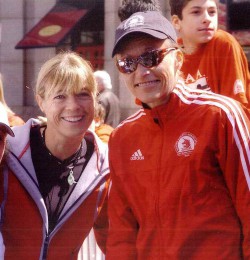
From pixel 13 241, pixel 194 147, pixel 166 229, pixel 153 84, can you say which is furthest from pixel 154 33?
pixel 13 241

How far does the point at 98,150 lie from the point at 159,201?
0.22 meters

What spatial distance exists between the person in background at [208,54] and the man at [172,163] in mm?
142

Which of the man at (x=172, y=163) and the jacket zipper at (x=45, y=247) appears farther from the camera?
the jacket zipper at (x=45, y=247)

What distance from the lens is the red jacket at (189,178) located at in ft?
2.37

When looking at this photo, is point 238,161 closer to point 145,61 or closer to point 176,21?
point 145,61

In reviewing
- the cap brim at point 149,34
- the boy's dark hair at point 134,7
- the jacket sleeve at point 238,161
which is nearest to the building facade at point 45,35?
the boy's dark hair at point 134,7

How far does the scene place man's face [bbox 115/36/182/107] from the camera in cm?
77

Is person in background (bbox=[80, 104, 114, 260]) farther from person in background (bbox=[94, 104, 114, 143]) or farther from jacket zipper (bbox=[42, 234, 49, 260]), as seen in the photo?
jacket zipper (bbox=[42, 234, 49, 260])

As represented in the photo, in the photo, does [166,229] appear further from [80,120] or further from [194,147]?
[80,120]

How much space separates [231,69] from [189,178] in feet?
1.00

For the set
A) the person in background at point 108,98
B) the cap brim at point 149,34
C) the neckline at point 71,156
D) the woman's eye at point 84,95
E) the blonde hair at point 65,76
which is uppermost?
the cap brim at point 149,34

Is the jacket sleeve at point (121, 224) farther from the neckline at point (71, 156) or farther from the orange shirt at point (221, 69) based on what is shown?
the orange shirt at point (221, 69)

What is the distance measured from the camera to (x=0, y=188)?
896mm

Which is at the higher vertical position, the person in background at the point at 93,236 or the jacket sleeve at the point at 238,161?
the jacket sleeve at the point at 238,161
